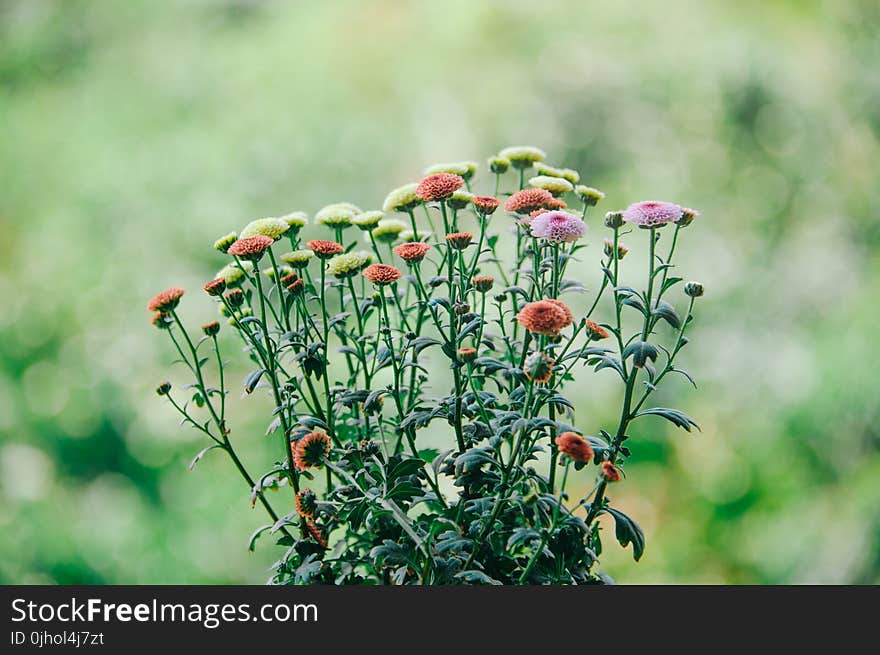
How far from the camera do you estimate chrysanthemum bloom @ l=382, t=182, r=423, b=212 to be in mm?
651

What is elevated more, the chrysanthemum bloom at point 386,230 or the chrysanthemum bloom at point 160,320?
the chrysanthemum bloom at point 386,230

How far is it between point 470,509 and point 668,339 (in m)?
Answer: 1.35

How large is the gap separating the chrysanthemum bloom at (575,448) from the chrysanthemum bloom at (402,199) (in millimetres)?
245

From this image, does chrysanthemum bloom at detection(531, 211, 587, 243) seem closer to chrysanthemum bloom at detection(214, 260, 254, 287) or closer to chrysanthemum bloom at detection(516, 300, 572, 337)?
chrysanthemum bloom at detection(516, 300, 572, 337)

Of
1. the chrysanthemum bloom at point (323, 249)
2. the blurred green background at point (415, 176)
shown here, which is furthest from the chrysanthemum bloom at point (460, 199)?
the blurred green background at point (415, 176)

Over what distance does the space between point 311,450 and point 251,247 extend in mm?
162

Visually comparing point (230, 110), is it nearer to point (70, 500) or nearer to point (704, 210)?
point (70, 500)

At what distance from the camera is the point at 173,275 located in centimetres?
199

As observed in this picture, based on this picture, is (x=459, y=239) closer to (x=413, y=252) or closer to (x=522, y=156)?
(x=413, y=252)

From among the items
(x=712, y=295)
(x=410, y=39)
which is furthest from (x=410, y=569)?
(x=410, y=39)

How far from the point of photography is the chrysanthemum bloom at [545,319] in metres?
0.52

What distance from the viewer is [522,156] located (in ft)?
2.30

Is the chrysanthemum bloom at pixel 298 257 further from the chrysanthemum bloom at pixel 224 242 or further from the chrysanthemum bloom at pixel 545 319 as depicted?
the chrysanthemum bloom at pixel 545 319

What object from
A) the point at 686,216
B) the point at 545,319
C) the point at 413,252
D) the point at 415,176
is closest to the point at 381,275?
the point at 413,252
